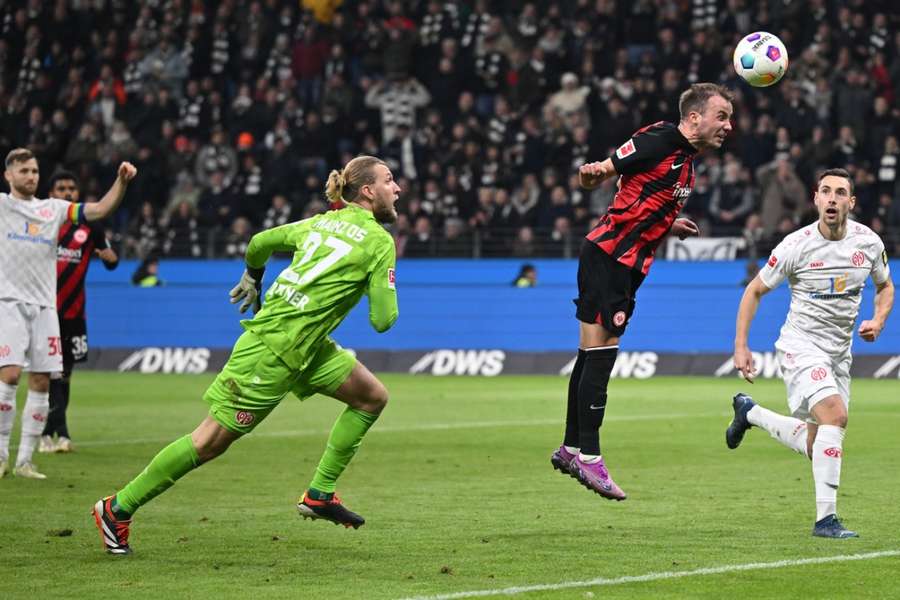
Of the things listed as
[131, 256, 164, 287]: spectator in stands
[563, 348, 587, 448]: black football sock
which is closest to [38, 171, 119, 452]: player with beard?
[563, 348, 587, 448]: black football sock

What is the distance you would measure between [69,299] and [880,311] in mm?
7199

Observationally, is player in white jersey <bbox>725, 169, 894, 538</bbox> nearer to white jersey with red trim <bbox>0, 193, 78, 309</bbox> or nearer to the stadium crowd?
white jersey with red trim <bbox>0, 193, 78, 309</bbox>

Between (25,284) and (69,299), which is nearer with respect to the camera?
(25,284)

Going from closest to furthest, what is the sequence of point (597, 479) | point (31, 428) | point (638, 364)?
point (597, 479), point (31, 428), point (638, 364)

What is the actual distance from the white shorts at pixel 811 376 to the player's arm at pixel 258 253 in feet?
9.55

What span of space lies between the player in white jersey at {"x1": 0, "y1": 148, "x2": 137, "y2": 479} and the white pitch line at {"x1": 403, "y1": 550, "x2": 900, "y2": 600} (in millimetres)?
5536

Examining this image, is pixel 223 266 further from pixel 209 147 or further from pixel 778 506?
pixel 778 506

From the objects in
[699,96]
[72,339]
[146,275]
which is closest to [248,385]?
[699,96]

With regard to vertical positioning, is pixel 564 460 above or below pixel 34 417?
above

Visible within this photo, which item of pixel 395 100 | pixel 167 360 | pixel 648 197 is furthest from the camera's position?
pixel 395 100

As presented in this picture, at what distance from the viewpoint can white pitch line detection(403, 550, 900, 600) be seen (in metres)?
6.61

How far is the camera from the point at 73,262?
43.3ft

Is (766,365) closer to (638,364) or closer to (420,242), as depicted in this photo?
(638,364)

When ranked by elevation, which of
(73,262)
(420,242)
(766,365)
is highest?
(73,262)
